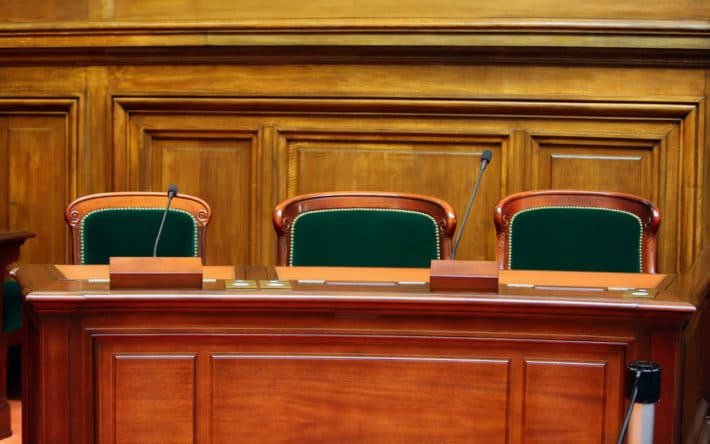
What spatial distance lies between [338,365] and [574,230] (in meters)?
1.34

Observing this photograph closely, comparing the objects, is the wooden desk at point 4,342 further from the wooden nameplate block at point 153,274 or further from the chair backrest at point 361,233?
the wooden nameplate block at point 153,274

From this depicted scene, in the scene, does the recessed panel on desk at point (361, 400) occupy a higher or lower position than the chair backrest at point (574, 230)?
lower

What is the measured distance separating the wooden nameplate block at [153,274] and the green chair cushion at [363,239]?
947mm

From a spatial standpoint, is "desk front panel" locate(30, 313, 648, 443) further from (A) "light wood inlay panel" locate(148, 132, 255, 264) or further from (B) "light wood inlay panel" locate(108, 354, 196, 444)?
(A) "light wood inlay panel" locate(148, 132, 255, 264)

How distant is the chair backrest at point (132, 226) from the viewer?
258 cm

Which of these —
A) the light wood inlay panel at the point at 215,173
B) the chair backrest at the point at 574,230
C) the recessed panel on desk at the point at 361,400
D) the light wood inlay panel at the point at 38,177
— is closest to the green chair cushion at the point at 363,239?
the chair backrest at the point at 574,230

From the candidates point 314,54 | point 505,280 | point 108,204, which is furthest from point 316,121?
point 505,280

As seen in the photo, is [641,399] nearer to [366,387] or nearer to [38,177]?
[366,387]

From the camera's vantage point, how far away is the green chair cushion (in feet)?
8.31

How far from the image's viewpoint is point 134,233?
2.61m

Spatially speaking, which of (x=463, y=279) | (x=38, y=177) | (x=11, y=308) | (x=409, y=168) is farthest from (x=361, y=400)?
(x=38, y=177)

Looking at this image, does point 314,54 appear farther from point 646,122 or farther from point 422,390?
point 422,390

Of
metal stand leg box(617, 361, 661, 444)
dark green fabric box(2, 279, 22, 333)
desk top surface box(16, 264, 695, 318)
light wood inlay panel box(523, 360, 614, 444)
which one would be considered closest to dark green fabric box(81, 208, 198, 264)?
dark green fabric box(2, 279, 22, 333)

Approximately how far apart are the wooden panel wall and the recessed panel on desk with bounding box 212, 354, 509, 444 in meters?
2.03
